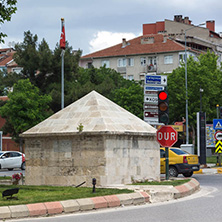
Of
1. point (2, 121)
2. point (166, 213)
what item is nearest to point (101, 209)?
point (166, 213)

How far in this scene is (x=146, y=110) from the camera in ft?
84.8

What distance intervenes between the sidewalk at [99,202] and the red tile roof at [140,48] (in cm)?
7603

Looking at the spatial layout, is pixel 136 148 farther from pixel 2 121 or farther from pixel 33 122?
pixel 2 121

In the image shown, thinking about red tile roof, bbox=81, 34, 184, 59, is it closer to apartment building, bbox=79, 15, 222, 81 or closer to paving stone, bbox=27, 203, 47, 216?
apartment building, bbox=79, 15, 222, 81

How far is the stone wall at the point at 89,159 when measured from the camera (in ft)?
61.1

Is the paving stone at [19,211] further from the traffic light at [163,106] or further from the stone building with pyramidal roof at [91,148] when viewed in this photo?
the traffic light at [163,106]

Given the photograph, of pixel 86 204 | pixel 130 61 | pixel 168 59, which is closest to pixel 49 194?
pixel 86 204

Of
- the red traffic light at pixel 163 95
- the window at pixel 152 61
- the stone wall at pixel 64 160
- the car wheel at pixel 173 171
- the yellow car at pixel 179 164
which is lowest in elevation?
the car wheel at pixel 173 171

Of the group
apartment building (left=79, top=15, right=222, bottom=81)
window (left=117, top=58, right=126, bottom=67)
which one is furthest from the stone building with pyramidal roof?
window (left=117, top=58, right=126, bottom=67)

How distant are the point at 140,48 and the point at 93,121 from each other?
3076 inches

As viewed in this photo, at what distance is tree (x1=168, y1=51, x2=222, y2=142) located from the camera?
212 ft

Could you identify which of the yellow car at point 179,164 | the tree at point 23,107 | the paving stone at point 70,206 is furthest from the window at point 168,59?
the paving stone at point 70,206

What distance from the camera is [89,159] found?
18703 mm

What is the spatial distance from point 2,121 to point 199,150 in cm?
3814
